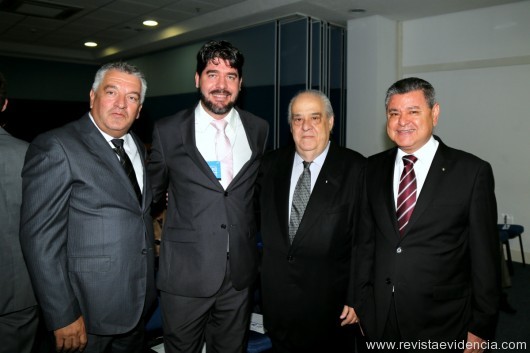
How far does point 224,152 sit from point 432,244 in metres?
1.13

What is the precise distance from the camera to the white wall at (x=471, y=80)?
19.5 ft

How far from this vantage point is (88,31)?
856cm

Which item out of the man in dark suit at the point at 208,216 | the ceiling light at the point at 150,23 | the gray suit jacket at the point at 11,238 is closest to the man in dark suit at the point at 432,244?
the man in dark suit at the point at 208,216

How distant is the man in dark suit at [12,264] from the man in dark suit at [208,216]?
727mm

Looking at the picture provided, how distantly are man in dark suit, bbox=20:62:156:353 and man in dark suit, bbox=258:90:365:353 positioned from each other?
661mm

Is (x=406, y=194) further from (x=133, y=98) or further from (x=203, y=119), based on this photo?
(x=133, y=98)

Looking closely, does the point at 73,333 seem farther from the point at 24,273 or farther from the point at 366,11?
the point at 366,11

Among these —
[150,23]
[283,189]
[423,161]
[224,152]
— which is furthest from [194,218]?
[150,23]

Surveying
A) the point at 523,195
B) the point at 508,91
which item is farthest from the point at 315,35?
the point at 523,195

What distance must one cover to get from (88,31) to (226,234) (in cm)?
818

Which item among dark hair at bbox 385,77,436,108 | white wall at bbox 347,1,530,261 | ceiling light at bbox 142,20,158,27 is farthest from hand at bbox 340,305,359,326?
ceiling light at bbox 142,20,158,27

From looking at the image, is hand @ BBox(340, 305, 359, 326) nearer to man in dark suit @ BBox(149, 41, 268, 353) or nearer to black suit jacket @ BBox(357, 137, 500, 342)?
black suit jacket @ BBox(357, 137, 500, 342)

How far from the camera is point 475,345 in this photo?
6.08ft

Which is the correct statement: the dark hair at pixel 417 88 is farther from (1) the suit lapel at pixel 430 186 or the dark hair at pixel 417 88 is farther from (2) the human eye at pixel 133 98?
(2) the human eye at pixel 133 98
